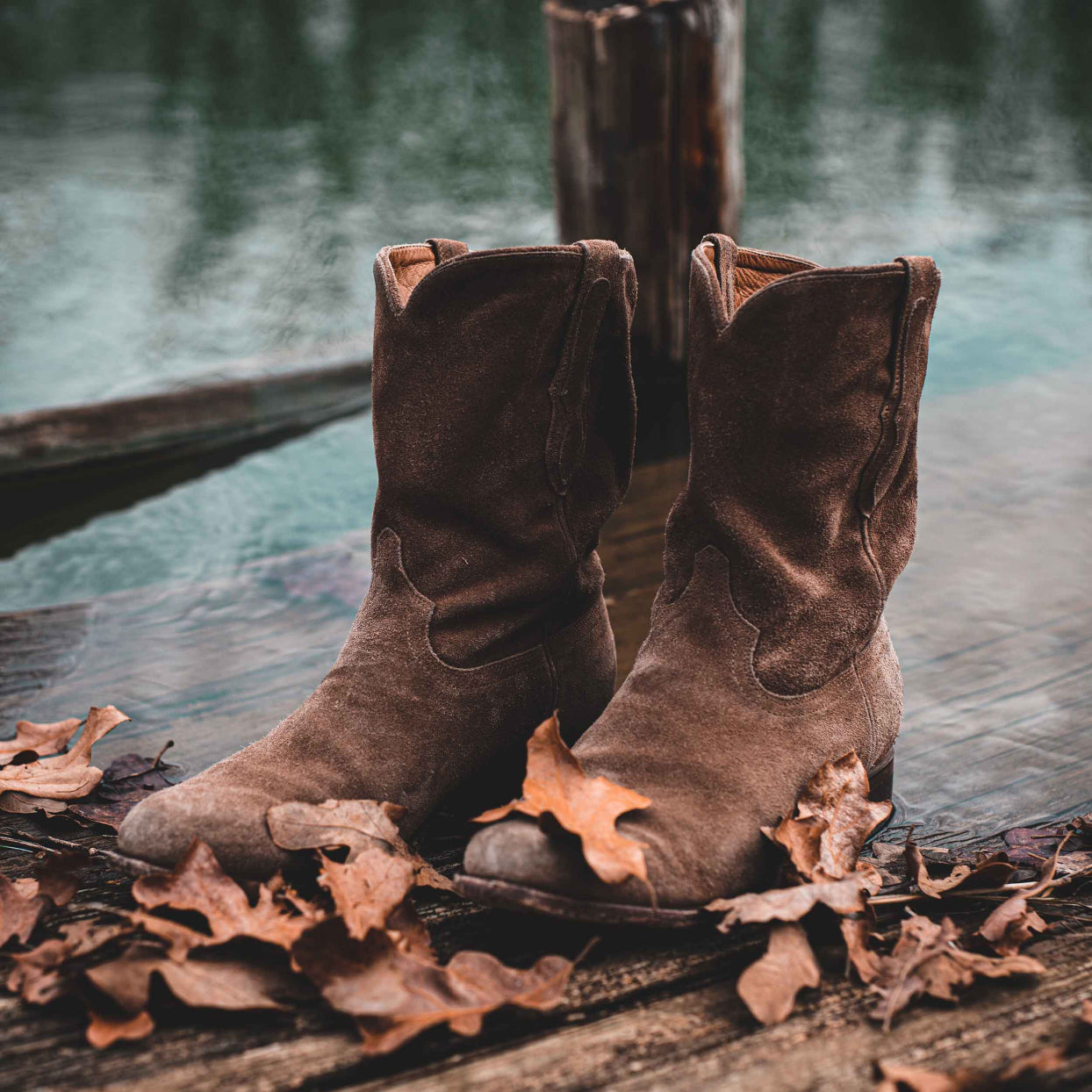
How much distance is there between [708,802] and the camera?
0.94m

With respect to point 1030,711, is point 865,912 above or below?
above

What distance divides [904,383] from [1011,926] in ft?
1.51

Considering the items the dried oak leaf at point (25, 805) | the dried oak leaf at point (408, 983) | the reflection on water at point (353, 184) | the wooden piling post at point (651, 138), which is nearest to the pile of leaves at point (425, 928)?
the dried oak leaf at point (408, 983)

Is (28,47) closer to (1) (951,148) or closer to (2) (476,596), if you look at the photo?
(1) (951,148)

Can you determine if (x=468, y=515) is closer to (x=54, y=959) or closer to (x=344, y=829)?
(x=344, y=829)

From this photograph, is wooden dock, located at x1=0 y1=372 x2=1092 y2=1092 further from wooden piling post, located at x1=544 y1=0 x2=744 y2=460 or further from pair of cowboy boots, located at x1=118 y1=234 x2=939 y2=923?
wooden piling post, located at x1=544 y1=0 x2=744 y2=460

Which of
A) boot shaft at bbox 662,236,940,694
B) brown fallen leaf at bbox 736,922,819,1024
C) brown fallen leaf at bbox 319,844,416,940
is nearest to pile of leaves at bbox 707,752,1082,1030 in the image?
brown fallen leaf at bbox 736,922,819,1024

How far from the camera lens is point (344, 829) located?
3.16 feet

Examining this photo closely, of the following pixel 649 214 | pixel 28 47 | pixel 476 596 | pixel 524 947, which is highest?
pixel 28 47

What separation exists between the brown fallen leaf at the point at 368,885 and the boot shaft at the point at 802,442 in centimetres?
36

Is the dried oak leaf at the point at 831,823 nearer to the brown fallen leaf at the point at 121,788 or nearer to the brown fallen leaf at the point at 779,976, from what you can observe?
the brown fallen leaf at the point at 779,976

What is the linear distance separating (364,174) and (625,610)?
19.0 ft

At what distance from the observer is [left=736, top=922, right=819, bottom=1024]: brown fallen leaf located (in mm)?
802

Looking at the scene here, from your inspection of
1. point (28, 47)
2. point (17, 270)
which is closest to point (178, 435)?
point (17, 270)
